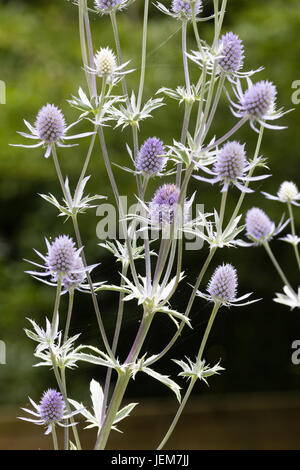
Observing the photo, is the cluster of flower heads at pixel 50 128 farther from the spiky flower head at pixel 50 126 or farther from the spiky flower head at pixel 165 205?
the spiky flower head at pixel 165 205

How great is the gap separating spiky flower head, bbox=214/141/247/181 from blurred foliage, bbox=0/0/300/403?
4.09 feet

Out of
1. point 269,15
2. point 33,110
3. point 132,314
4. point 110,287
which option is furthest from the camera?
point 269,15

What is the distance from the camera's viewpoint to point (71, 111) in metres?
2.13

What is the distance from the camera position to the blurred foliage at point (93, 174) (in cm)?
212

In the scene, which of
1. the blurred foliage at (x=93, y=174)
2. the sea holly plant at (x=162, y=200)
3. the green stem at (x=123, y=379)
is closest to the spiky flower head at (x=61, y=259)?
the sea holly plant at (x=162, y=200)

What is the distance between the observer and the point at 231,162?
0.69 meters

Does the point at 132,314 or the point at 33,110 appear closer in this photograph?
the point at 132,314

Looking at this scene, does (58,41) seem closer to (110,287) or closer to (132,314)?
(132,314)

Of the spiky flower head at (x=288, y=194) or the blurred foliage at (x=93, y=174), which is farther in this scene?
the blurred foliage at (x=93, y=174)

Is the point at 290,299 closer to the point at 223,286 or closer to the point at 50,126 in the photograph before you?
the point at 223,286

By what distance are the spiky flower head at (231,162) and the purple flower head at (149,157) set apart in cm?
9

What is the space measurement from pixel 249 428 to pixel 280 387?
36 cm

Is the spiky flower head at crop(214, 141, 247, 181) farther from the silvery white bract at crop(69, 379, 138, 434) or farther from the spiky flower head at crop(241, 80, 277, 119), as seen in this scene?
the silvery white bract at crop(69, 379, 138, 434)

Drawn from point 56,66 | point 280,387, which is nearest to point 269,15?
point 56,66
